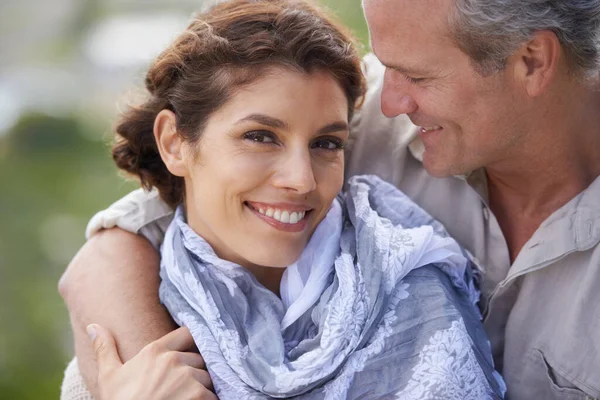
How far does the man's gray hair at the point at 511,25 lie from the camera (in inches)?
97.3

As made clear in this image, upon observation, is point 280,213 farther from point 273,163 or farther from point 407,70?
point 407,70

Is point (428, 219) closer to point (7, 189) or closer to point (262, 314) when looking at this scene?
point (262, 314)

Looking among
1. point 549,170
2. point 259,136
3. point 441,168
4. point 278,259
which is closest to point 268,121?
point 259,136

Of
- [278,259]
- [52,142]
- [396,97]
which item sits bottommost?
[52,142]

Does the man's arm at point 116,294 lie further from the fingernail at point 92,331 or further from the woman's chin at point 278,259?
the woman's chin at point 278,259

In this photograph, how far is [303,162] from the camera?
2.36 meters

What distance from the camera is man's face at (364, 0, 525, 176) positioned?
250 cm

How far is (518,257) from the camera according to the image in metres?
2.65

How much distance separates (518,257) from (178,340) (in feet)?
3.29

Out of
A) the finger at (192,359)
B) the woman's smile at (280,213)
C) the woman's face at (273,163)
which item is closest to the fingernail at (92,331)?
the finger at (192,359)

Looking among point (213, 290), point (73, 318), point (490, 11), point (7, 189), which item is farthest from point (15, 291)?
point (490, 11)

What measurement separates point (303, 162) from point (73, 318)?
0.95 m

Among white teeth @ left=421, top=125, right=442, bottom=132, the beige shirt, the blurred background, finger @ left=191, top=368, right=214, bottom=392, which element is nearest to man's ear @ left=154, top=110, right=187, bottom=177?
the beige shirt

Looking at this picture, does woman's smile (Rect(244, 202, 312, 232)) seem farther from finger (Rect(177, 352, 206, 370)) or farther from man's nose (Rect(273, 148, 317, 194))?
finger (Rect(177, 352, 206, 370))
